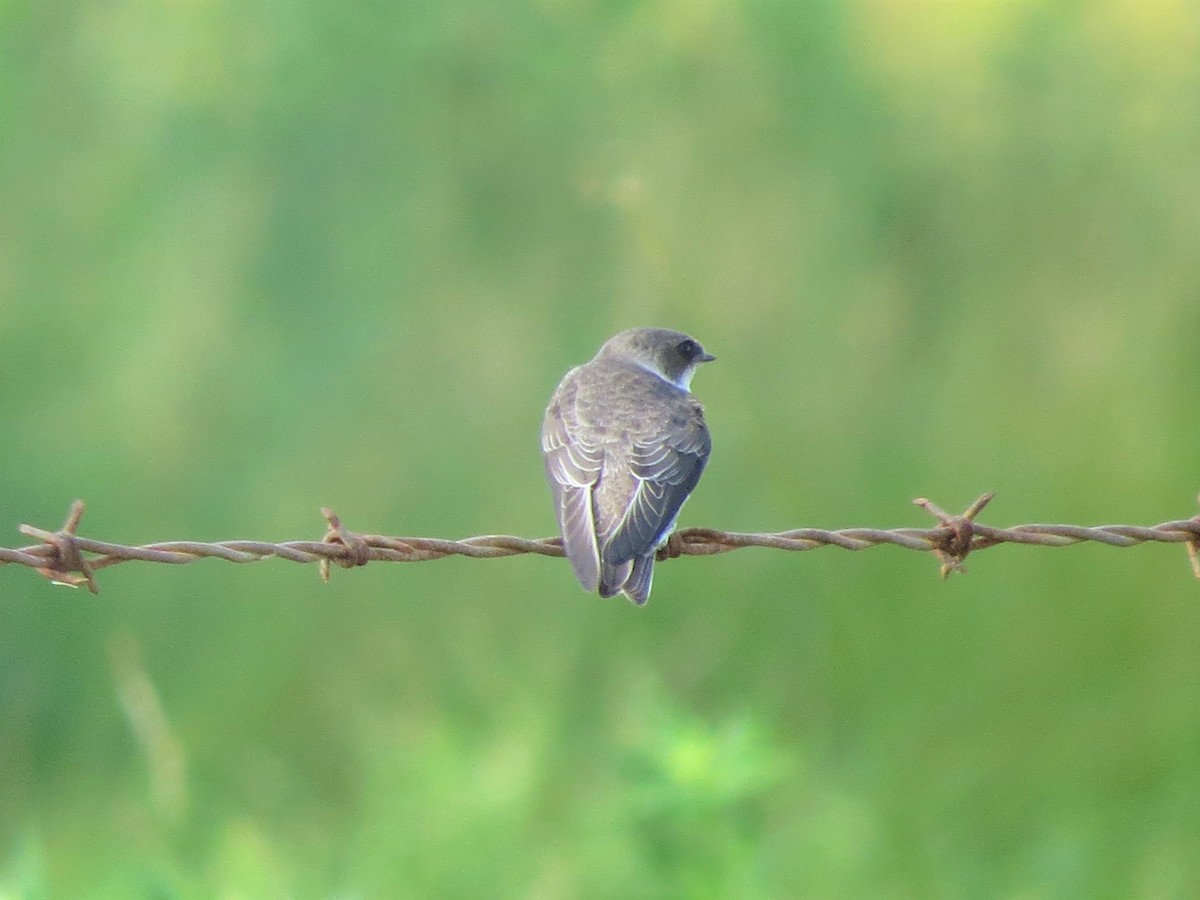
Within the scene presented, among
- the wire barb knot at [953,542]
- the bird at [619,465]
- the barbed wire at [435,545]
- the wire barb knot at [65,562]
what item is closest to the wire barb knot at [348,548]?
the barbed wire at [435,545]

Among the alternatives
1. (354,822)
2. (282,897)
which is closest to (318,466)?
(354,822)

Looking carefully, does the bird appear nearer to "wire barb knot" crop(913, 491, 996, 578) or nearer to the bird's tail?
the bird's tail

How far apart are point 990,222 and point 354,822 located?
4.20 metres

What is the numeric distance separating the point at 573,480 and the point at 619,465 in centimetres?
15

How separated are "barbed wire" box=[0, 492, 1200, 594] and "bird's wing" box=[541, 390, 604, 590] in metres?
0.45

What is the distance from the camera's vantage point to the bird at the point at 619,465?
457 cm

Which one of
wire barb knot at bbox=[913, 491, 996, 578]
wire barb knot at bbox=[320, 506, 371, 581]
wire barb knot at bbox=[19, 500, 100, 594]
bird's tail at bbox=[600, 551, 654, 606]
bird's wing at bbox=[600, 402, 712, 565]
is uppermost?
bird's wing at bbox=[600, 402, 712, 565]

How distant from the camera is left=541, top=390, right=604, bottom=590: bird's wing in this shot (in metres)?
4.54

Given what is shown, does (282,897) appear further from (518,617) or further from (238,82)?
(238,82)

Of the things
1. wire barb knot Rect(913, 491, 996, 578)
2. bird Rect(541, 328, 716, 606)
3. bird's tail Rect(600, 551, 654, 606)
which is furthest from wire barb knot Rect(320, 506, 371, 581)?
wire barb knot Rect(913, 491, 996, 578)

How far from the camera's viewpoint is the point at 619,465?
5.00 m

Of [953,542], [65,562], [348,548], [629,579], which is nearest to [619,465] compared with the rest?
[629,579]

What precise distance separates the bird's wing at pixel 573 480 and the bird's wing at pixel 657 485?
0.07 meters

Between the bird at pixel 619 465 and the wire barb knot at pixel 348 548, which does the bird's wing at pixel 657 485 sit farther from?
the wire barb knot at pixel 348 548
